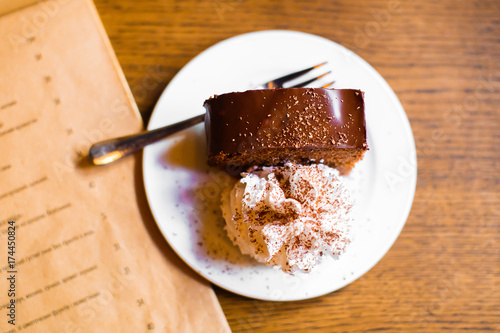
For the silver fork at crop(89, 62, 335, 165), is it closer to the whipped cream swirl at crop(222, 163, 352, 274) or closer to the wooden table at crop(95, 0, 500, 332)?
the wooden table at crop(95, 0, 500, 332)

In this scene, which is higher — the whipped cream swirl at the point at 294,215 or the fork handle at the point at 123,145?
the fork handle at the point at 123,145

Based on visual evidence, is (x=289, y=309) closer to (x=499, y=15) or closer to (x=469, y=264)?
(x=469, y=264)

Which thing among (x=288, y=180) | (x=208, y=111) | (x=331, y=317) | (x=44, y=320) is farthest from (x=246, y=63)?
(x=44, y=320)

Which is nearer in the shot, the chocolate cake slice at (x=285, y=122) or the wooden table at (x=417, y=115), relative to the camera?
the chocolate cake slice at (x=285, y=122)

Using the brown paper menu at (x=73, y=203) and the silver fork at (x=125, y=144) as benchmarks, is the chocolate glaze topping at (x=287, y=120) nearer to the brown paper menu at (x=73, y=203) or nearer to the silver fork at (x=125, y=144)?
the silver fork at (x=125, y=144)

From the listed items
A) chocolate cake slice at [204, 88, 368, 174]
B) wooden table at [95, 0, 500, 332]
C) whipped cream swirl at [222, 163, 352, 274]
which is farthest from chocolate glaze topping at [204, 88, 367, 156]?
wooden table at [95, 0, 500, 332]

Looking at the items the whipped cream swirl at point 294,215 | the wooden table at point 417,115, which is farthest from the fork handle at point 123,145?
the whipped cream swirl at point 294,215
